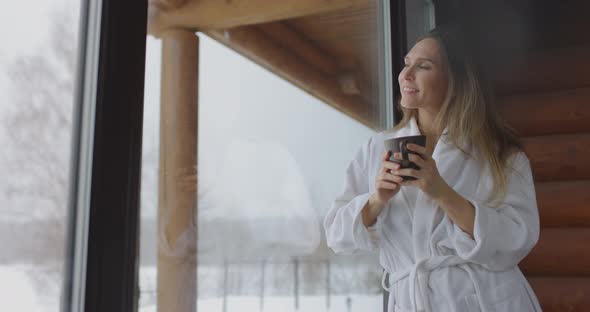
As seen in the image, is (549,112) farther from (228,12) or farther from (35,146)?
(35,146)

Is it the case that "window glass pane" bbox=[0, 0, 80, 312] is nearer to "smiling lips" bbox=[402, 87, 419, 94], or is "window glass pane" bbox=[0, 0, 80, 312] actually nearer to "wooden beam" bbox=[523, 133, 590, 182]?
"smiling lips" bbox=[402, 87, 419, 94]

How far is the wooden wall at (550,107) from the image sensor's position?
2988 mm

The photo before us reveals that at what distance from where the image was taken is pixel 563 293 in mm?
2938

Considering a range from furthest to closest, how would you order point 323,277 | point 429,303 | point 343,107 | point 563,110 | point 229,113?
point 563,110, point 343,107, point 323,277, point 229,113, point 429,303

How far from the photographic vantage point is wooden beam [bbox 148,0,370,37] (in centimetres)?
155

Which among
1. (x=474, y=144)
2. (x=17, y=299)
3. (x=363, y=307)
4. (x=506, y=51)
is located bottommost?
(x=363, y=307)

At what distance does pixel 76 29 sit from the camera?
3.85ft

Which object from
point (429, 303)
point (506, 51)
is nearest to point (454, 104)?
point (429, 303)

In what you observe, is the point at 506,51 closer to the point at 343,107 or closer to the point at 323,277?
the point at 343,107

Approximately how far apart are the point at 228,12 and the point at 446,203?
3.09 ft

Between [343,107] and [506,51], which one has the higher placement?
[506,51]

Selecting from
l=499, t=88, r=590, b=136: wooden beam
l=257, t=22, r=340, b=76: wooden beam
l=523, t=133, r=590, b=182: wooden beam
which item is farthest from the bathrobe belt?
l=499, t=88, r=590, b=136: wooden beam

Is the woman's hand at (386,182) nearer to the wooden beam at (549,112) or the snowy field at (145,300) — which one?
the snowy field at (145,300)

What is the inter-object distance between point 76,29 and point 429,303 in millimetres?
974
